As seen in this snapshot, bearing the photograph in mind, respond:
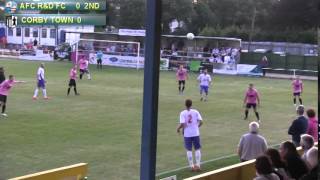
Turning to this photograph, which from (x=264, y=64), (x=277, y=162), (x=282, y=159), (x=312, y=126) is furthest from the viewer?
(x=264, y=64)

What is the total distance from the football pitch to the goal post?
19045 millimetres

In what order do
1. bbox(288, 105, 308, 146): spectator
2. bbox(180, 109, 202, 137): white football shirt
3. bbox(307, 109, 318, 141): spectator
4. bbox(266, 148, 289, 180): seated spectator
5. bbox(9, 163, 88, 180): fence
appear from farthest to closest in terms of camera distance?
1. bbox(180, 109, 202, 137): white football shirt
2. bbox(307, 109, 318, 141): spectator
3. bbox(288, 105, 308, 146): spectator
4. bbox(9, 163, 88, 180): fence
5. bbox(266, 148, 289, 180): seated spectator

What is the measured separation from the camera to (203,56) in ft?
187

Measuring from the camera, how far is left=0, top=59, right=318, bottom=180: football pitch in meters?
14.1

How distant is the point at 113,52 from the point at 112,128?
3941 cm

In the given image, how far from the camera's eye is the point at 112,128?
19.4m

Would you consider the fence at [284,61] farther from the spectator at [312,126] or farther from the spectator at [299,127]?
the spectator at [299,127]

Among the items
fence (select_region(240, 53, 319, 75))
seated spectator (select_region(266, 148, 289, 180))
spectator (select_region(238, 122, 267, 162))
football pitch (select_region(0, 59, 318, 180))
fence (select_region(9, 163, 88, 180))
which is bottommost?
football pitch (select_region(0, 59, 318, 180))

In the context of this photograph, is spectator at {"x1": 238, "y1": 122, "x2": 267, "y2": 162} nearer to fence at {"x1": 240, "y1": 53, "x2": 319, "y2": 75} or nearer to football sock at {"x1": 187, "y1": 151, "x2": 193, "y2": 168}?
football sock at {"x1": 187, "y1": 151, "x2": 193, "y2": 168}

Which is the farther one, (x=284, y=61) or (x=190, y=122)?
(x=284, y=61)

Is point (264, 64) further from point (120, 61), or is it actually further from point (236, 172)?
point (236, 172)

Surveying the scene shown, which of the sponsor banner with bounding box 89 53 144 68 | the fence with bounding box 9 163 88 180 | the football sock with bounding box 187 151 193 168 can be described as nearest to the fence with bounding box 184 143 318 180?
the fence with bounding box 9 163 88 180

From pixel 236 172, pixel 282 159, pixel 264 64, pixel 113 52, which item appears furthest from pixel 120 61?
pixel 282 159

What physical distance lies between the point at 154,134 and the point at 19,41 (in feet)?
245
